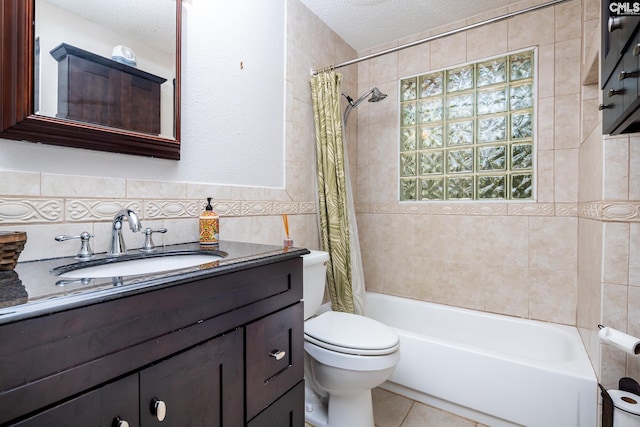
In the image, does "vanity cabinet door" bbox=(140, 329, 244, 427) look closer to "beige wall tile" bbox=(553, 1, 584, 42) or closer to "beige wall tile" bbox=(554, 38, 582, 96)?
"beige wall tile" bbox=(554, 38, 582, 96)

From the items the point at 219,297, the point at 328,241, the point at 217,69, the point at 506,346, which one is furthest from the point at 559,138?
the point at 219,297

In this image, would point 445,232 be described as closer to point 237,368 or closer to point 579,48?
point 579,48

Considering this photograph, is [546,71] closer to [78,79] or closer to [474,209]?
[474,209]

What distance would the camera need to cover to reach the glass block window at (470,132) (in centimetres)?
199

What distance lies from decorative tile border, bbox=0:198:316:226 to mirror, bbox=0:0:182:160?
18 centimetres

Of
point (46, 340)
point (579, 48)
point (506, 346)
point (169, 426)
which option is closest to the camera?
point (46, 340)

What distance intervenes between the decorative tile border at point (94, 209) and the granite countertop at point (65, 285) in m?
0.13

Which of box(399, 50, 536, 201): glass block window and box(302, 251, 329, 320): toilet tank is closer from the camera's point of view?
box(302, 251, 329, 320): toilet tank

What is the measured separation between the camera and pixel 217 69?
147 centimetres

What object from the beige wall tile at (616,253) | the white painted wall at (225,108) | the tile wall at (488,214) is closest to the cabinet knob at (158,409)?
the white painted wall at (225,108)

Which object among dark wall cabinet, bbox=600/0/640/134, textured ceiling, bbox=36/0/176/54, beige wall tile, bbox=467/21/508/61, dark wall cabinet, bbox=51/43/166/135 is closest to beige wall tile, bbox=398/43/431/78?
beige wall tile, bbox=467/21/508/61

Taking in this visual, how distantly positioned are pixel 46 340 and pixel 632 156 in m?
1.89

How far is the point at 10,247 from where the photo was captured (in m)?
0.73

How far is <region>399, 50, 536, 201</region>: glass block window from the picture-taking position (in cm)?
199
